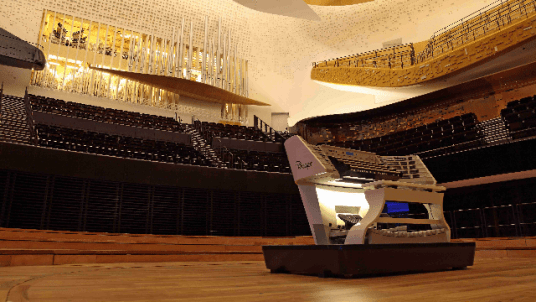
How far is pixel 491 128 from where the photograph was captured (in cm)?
741

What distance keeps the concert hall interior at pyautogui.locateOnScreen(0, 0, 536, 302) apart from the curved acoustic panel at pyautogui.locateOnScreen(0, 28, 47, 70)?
0.05 m

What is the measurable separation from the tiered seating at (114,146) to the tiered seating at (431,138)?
471 cm

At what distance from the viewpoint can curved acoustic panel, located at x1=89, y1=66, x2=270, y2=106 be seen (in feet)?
33.6

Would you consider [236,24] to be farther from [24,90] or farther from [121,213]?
[121,213]

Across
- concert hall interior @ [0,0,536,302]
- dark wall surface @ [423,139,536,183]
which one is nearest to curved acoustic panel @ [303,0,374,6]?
concert hall interior @ [0,0,536,302]

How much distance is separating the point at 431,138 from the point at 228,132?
5.31 metres

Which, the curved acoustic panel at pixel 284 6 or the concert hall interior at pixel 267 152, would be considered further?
the curved acoustic panel at pixel 284 6

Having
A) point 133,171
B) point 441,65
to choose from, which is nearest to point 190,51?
point 133,171

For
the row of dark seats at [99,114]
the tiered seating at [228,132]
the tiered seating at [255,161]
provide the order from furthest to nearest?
the tiered seating at [228,132] < the row of dark seats at [99,114] < the tiered seating at [255,161]

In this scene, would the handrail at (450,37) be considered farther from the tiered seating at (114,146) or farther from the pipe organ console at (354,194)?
the pipe organ console at (354,194)

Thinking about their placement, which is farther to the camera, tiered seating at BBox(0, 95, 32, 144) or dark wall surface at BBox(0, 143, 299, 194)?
tiered seating at BBox(0, 95, 32, 144)

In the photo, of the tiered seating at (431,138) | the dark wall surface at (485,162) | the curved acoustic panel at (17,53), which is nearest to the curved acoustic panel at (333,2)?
the tiered seating at (431,138)

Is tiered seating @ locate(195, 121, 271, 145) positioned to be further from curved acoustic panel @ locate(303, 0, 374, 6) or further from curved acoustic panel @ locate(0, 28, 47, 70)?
curved acoustic panel @ locate(303, 0, 374, 6)

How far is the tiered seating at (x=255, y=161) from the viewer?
7512 mm
